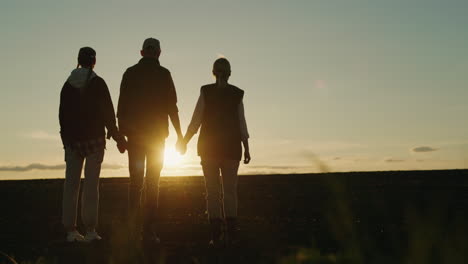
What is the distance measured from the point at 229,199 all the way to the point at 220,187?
220 mm

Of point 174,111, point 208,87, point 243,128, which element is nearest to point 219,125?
point 243,128

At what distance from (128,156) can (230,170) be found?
129 centimetres

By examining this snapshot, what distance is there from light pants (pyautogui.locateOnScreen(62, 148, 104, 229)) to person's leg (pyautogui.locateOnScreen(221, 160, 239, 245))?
161cm

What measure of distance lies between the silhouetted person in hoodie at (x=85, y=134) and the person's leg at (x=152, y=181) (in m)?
0.41

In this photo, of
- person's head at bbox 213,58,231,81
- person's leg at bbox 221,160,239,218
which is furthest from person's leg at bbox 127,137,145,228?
person's head at bbox 213,58,231,81

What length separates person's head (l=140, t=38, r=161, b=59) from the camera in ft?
24.6

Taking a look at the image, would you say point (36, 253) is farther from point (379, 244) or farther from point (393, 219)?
point (393, 219)

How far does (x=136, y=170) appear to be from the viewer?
7.19 m

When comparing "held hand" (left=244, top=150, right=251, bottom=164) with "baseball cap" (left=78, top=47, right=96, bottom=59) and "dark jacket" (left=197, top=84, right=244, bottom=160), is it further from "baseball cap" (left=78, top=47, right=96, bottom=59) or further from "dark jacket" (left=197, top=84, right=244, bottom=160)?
"baseball cap" (left=78, top=47, right=96, bottom=59)

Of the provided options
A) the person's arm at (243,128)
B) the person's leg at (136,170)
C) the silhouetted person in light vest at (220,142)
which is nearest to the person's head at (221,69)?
the silhouetted person in light vest at (220,142)

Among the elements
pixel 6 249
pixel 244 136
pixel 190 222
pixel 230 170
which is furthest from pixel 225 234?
pixel 190 222

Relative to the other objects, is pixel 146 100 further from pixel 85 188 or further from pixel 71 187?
pixel 71 187

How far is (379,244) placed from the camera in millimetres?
6891

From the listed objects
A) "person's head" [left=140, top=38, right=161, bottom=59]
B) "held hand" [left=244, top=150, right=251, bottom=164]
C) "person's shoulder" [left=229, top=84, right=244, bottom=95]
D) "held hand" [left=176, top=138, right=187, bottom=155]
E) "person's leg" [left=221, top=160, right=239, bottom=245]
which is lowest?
"person's leg" [left=221, top=160, right=239, bottom=245]
